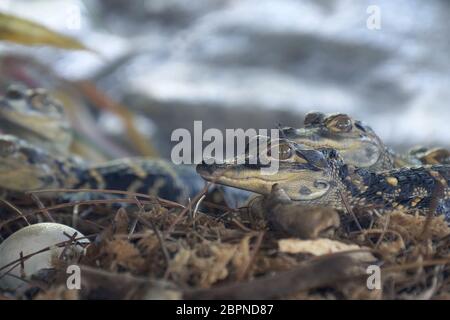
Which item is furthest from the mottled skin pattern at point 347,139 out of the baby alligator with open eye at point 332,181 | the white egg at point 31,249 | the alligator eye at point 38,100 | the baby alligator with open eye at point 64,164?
the alligator eye at point 38,100

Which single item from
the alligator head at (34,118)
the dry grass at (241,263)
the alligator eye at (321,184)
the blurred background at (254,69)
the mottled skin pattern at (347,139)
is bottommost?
the dry grass at (241,263)

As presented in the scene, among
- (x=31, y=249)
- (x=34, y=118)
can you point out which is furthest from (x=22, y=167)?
(x=31, y=249)

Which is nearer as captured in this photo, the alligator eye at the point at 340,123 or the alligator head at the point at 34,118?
the alligator eye at the point at 340,123

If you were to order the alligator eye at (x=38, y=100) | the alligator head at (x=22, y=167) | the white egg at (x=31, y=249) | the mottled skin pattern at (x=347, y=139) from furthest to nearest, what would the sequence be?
the alligator eye at (x=38, y=100)
the alligator head at (x=22, y=167)
the mottled skin pattern at (x=347, y=139)
the white egg at (x=31, y=249)

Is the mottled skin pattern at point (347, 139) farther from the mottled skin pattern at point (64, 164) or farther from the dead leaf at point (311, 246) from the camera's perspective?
the mottled skin pattern at point (64, 164)

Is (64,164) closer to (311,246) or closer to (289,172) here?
(289,172)
